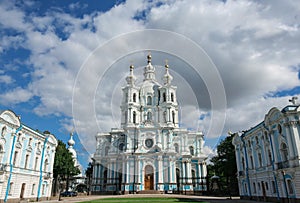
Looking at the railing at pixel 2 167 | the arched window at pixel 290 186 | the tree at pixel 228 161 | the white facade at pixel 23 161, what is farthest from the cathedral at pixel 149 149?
the railing at pixel 2 167

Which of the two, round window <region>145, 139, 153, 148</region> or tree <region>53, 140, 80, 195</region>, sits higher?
round window <region>145, 139, 153, 148</region>

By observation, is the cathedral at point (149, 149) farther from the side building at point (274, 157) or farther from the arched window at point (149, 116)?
the side building at point (274, 157)

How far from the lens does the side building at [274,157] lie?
18938 mm

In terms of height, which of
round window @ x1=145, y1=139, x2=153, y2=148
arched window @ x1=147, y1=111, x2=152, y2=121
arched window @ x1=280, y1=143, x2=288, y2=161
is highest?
arched window @ x1=147, y1=111, x2=152, y2=121

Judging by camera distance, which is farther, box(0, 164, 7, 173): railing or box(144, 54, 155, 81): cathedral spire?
box(144, 54, 155, 81): cathedral spire

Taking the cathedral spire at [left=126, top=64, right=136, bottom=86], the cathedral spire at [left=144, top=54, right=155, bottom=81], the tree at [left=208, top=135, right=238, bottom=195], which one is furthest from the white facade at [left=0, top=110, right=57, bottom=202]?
the cathedral spire at [left=144, top=54, right=155, bottom=81]

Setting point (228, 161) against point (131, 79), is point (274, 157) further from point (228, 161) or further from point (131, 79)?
point (131, 79)

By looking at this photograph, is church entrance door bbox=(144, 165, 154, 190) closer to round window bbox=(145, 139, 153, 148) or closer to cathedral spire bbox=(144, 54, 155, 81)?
round window bbox=(145, 139, 153, 148)

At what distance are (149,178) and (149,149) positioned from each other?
195 inches

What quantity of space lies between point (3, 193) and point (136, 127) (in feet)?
87.4

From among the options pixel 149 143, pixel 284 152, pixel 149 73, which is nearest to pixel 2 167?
pixel 284 152

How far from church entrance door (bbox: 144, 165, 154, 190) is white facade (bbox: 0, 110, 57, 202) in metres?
16.9

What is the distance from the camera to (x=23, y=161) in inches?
973

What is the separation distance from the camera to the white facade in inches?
846
